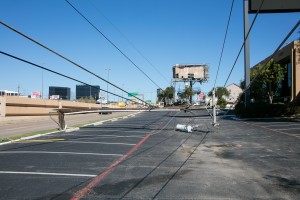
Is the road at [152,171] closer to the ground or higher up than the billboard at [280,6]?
closer to the ground

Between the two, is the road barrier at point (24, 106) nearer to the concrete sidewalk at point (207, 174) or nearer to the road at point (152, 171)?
the road at point (152, 171)

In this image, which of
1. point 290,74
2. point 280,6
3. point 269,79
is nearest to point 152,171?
point 280,6

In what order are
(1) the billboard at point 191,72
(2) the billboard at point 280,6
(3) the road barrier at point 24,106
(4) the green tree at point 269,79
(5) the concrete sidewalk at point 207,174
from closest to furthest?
(5) the concrete sidewalk at point 207,174
(2) the billboard at point 280,6
(3) the road barrier at point 24,106
(4) the green tree at point 269,79
(1) the billboard at point 191,72

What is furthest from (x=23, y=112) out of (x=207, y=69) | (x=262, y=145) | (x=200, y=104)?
(x=207, y=69)

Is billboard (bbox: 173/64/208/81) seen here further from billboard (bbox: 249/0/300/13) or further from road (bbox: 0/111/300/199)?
road (bbox: 0/111/300/199)

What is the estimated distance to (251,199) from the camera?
7082 millimetres

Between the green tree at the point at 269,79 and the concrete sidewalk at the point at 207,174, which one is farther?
the green tree at the point at 269,79

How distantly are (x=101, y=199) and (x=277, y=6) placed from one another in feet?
72.3

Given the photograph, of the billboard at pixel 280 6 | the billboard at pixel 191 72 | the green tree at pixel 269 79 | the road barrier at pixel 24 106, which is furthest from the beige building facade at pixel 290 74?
the billboard at pixel 191 72

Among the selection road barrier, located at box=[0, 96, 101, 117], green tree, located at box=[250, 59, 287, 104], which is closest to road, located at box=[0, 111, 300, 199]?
road barrier, located at box=[0, 96, 101, 117]

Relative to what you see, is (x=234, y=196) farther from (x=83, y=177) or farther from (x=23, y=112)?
(x=23, y=112)

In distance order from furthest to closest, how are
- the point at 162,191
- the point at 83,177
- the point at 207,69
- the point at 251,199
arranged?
the point at 207,69, the point at 83,177, the point at 162,191, the point at 251,199

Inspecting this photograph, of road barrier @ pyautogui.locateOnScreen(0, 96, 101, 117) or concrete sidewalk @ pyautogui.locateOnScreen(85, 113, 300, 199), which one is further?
road barrier @ pyautogui.locateOnScreen(0, 96, 101, 117)

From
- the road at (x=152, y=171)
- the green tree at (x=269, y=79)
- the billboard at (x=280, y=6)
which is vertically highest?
the billboard at (x=280, y=6)
